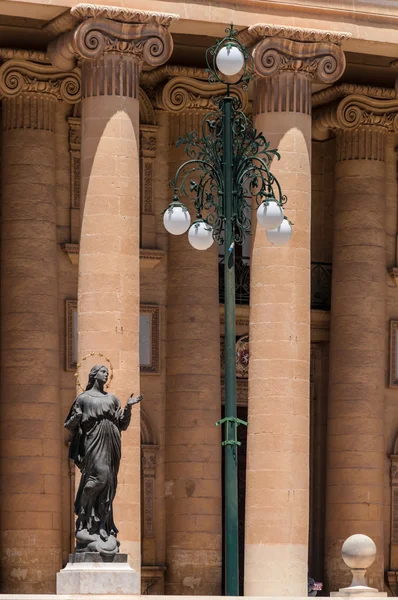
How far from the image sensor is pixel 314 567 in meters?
47.6

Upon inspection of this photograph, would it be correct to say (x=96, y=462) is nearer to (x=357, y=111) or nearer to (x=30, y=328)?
(x=30, y=328)

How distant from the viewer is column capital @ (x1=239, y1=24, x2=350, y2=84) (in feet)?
137

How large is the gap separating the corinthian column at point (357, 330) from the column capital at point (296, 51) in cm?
513

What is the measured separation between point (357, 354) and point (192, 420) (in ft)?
13.5

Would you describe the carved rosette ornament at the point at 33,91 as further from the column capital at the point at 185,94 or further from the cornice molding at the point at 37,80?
the column capital at the point at 185,94

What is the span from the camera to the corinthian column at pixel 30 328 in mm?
43719

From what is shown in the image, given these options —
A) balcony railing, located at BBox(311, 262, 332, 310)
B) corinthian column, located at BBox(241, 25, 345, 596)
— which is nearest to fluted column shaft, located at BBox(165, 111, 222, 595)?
balcony railing, located at BBox(311, 262, 332, 310)

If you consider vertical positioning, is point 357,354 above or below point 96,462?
above

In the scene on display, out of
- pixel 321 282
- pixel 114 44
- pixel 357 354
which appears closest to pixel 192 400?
pixel 357 354

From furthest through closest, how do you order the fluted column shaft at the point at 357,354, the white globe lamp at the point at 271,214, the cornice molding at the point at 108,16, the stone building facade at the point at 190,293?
the fluted column shaft at the point at 357,354 → the stone building facade at the point at 190,293 → the cornice molding at the point at 108,16 → the white globe lamp at the point at 271,214

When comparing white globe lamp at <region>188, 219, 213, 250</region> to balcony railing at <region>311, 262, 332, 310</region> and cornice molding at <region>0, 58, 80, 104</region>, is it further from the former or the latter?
balcony railing at <region>311, 262, 332, 310</region>

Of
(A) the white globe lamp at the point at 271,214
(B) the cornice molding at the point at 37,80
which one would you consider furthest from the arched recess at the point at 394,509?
(A) the white globe lamp at the point at 271,214

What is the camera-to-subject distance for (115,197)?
40531 millimetres

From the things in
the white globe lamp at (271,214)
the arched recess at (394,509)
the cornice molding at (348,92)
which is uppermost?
the cornice molding at (348,92)
